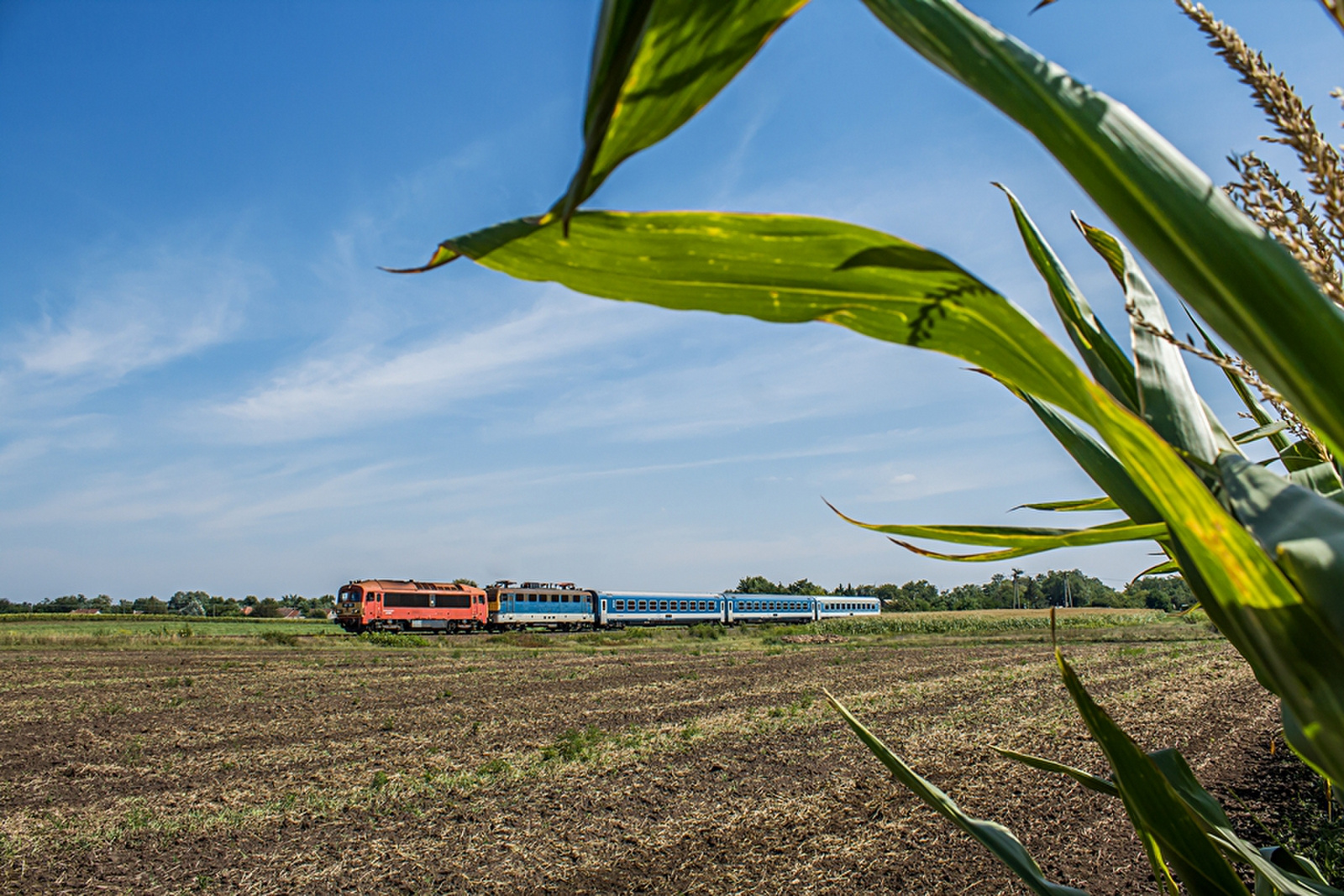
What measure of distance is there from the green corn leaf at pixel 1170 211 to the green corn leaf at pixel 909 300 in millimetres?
68

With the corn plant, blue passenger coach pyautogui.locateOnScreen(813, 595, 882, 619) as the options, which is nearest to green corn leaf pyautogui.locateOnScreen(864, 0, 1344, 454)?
the corn plant

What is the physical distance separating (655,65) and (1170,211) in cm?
27

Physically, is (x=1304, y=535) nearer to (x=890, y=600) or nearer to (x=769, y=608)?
(x=769, y=608)

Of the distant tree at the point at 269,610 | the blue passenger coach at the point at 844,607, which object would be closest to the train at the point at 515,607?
the blue passenger coach at the point at 844,607

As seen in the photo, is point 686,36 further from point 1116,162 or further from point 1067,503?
point 1067,503

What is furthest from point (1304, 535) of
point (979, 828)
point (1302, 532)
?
point (979, 828)

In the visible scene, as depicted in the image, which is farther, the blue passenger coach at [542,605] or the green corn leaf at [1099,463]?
the blue passenger coach at [542,605]

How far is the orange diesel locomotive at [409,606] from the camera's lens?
36625 millimetres

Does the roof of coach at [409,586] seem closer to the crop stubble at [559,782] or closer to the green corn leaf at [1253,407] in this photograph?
the crop stubble at [559,782]

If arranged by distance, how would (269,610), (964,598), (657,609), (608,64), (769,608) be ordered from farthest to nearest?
1. (964,598)
2. (269,610)
3. (769,608)
4. (657,609)
5. (608,64)

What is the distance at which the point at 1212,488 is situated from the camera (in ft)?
1.90

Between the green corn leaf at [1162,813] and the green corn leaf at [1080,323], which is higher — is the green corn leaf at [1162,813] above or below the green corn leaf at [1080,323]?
below

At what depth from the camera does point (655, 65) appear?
359 millimetres

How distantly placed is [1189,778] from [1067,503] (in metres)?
0.37
